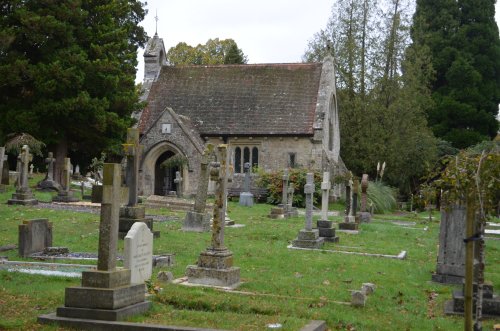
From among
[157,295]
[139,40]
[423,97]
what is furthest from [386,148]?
[157,295]

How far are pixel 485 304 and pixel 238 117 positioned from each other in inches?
1128

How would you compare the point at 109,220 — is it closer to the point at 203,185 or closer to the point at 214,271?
the point at 214,271

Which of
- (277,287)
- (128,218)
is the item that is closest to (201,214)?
(128,218)

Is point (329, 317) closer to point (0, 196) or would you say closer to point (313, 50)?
point (0, 196)

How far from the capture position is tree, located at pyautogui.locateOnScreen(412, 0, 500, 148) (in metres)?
46.2

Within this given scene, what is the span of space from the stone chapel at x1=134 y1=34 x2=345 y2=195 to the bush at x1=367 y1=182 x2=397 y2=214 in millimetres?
3590

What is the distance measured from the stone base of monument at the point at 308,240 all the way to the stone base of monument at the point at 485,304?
6249 mm

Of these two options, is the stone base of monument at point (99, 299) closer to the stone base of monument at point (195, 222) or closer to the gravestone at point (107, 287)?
the gravestone at point (107, 287)

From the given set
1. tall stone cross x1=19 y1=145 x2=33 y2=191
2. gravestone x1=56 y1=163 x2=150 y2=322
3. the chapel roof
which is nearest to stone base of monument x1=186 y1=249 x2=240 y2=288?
gravestone x1=56 y1=163 x2=150 y2=322

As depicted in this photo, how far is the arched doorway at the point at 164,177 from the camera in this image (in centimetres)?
3744

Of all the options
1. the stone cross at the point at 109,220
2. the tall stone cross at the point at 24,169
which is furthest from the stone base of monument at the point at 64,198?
the stone cross at the point at 109,220

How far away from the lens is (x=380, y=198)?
32.4m

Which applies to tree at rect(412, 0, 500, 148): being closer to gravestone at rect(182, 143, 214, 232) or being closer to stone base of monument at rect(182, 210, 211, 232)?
gravestone at rect(182, 143, 214, 232)

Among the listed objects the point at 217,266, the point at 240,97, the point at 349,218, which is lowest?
the point at 217,266
